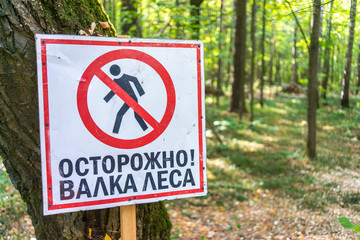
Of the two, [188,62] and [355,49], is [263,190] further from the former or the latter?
[188,62]

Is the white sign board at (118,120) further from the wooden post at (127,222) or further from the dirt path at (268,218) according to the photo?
the dirt path at (268,218)

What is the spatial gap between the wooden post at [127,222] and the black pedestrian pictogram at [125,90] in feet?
1.65

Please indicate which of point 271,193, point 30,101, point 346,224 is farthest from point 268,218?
point 30,101

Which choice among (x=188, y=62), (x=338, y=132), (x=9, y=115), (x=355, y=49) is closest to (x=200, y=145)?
(x=188, y=62)

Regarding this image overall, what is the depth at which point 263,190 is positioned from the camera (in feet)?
21.4

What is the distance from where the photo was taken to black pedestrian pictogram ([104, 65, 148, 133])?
1791mm

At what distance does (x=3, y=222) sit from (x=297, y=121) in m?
12.4

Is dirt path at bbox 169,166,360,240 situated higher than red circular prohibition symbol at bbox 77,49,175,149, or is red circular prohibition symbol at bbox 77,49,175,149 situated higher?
red circular prohibition symbol at bbox 77,49,175,149

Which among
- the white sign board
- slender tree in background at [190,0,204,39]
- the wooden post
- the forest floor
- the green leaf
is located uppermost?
slender tree in background at [190,0,204,39]

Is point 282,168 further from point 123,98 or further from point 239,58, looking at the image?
point 239,58

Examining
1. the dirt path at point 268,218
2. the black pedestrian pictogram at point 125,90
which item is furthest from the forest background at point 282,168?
the black pedestrian pictogram at point 125,90

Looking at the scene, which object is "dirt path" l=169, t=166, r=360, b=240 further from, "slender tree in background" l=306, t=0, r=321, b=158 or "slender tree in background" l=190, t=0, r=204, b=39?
"slender tree in background" l=190, t=0, r=204, b=39

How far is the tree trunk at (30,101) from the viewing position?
1856mm

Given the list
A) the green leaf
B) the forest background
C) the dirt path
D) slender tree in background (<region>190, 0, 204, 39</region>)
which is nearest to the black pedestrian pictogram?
the green leaf
